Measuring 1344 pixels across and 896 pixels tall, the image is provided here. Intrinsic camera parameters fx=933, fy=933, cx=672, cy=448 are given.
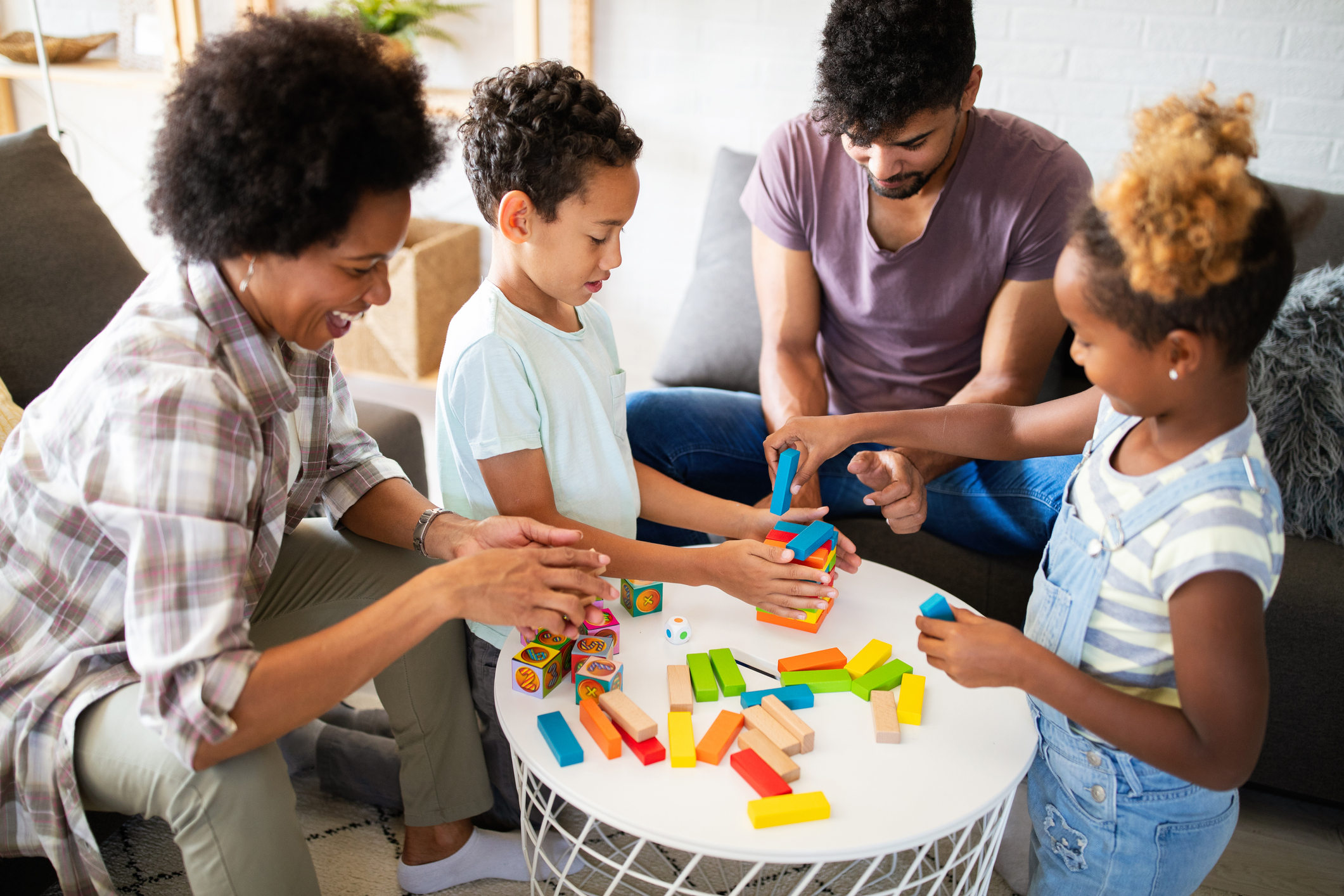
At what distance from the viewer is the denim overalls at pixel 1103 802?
979mm

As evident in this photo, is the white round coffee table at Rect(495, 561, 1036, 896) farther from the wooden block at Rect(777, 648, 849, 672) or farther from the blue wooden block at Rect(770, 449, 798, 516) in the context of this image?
the blue wooden block at Rect(770, 449, 798, 516)

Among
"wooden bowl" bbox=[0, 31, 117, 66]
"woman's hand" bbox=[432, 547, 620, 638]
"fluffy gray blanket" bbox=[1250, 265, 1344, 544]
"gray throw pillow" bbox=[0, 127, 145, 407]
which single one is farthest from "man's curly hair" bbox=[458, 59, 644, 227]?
"wooden bowl" bbox=[0, 31, 117, 66]

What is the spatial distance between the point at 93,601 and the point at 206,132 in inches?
19.5

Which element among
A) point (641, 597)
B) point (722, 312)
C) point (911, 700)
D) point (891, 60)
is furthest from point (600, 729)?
point (722, 312)

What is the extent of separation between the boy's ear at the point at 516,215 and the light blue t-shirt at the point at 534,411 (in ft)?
0.26

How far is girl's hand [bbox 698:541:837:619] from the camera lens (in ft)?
3.78

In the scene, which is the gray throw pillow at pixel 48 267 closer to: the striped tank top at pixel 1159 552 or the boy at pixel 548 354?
the boy at pixel 548 354

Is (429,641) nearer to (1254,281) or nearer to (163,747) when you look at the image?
(163,747)

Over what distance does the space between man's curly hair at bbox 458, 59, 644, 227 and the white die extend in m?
0.53

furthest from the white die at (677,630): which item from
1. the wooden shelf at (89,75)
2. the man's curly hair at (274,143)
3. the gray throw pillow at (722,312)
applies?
the wooden shelf at (89,75)

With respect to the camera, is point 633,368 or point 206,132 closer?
point 206,132

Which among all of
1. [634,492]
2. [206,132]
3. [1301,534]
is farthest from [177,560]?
[1301,534]

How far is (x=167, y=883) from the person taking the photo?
4.29 feet

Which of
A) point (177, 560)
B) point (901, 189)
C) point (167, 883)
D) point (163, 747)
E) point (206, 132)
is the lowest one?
point (167, 883)
